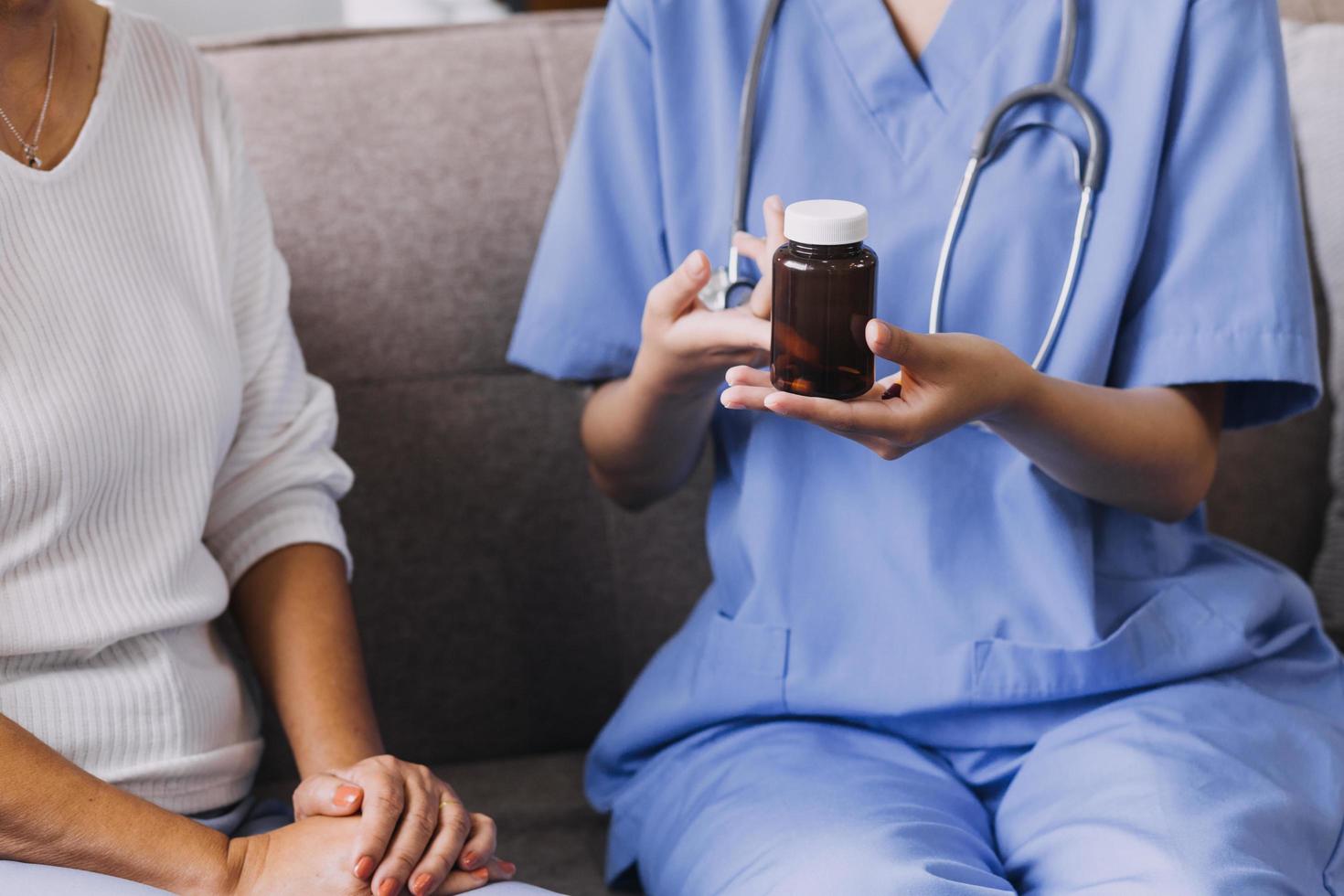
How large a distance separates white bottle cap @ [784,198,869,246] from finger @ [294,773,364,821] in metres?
0.44

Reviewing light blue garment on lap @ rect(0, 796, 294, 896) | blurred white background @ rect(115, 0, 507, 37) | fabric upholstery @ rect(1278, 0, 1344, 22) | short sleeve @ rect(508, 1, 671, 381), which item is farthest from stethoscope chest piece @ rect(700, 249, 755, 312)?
blurred white background @ rect(115, 0, 507, 37)

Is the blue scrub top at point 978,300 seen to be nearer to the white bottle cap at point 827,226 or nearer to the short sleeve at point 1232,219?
the short sleeve at point 1232,219

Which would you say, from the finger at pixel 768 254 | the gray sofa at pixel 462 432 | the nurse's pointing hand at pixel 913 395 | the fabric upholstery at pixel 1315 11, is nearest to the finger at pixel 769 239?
the finger at pixel 768 254

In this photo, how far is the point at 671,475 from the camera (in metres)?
1.15

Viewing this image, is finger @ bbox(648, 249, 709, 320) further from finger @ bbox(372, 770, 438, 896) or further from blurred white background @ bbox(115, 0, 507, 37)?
blurred white background @ bbox(115, 0, 507, 37)

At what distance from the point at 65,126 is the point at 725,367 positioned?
48 centimetres

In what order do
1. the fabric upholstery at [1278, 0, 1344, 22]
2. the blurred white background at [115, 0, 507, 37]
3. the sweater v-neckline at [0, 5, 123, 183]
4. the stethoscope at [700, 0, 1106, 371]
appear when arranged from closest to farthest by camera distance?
1. the sweater v-neckline at [0, 5, 123, 183]
2. the stethoscope at [700, 0, 1106, 371]
3. the fabric upholstery at [1278, 0, 1344, 22]
4. the blurred white background at [115, 0, 507, 37]

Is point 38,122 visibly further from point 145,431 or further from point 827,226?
point 827,226

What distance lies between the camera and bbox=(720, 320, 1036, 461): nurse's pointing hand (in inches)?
30.8

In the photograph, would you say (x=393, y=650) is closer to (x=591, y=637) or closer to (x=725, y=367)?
(x=591, y=637)

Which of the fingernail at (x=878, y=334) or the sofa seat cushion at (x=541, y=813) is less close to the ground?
A: the fingernail at (x=878, y=334)

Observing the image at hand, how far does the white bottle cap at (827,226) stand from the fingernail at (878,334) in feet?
0.16

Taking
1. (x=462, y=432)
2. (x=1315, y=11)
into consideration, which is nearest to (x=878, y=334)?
(x=462, y=432)

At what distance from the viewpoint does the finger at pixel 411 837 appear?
2.71 feet
